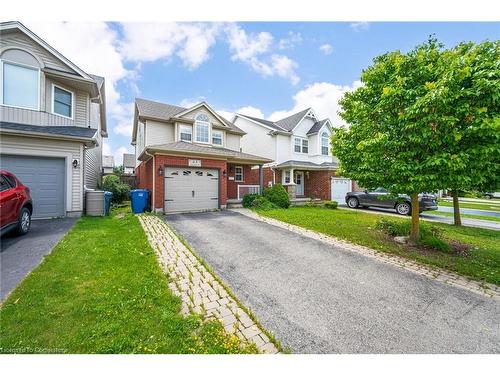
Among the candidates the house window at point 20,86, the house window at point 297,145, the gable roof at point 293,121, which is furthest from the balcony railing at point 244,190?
the house window at point 20,86

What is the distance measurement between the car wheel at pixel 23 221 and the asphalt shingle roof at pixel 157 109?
922 centimetres

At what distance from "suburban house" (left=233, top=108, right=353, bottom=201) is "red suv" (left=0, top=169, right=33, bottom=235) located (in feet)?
43.6

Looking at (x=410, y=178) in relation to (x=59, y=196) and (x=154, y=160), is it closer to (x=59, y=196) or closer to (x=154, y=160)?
(x=154, y=160)

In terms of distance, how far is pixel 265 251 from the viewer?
5.68 m

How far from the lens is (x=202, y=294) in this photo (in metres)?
3.44

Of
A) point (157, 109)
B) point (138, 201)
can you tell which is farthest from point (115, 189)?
point (157, 109)

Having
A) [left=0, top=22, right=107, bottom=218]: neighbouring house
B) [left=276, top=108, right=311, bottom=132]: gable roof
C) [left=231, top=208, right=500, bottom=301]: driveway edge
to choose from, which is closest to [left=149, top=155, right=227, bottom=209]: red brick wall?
[left=0, top=22, right=107, bottom=218]: neighbouring house

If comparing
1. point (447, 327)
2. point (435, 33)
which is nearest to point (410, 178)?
point (447, 327)

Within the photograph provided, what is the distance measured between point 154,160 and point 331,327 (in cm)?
1037

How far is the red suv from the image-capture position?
5129 millimetres

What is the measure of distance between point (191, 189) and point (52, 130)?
6.17 metres

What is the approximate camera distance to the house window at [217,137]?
15.6 meters

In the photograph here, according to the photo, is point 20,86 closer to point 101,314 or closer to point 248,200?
point 101,314

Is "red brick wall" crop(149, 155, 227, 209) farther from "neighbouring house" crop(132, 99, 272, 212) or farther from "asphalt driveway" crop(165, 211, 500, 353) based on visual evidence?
"asphalt driveway" crop(165, 211, 500, 353)
